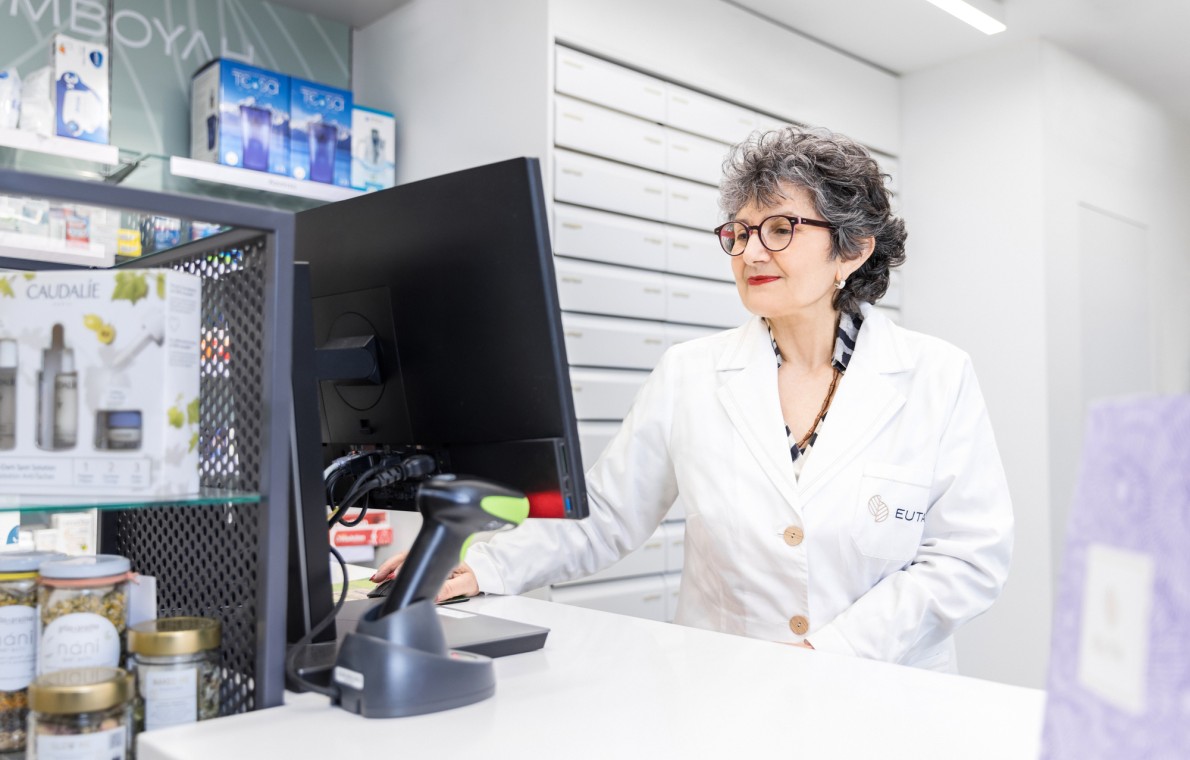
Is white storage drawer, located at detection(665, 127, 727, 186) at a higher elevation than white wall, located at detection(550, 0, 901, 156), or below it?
below

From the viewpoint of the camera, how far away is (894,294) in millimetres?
4098

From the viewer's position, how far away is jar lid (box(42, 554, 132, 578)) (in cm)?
80

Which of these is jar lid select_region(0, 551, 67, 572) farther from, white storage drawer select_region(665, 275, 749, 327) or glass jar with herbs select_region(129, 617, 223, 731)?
white storage drawer select_region(665, 275, 749, 327)

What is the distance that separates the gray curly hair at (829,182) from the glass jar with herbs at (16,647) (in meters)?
1.35

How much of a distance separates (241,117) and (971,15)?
8.49 feet

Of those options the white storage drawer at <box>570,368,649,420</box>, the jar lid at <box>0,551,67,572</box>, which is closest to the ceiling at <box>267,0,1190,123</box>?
the white storage drawer at <box>570,368,649,420</box>

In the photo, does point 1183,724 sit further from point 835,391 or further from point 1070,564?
point 835,391

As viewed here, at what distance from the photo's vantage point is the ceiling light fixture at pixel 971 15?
11.0ft

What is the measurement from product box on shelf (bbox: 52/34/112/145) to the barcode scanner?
2246mm

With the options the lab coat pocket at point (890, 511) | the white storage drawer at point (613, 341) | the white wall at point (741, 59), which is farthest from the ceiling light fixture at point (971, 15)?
the lab coat pocket at point (890, 511)

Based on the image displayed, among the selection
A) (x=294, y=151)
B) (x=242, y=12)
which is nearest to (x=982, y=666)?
(x=294, y=151)

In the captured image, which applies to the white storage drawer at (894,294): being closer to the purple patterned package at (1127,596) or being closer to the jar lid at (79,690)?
the jar lid at (79,690)

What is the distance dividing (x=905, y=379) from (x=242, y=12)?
2675 millimetres

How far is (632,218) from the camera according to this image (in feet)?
10.2
